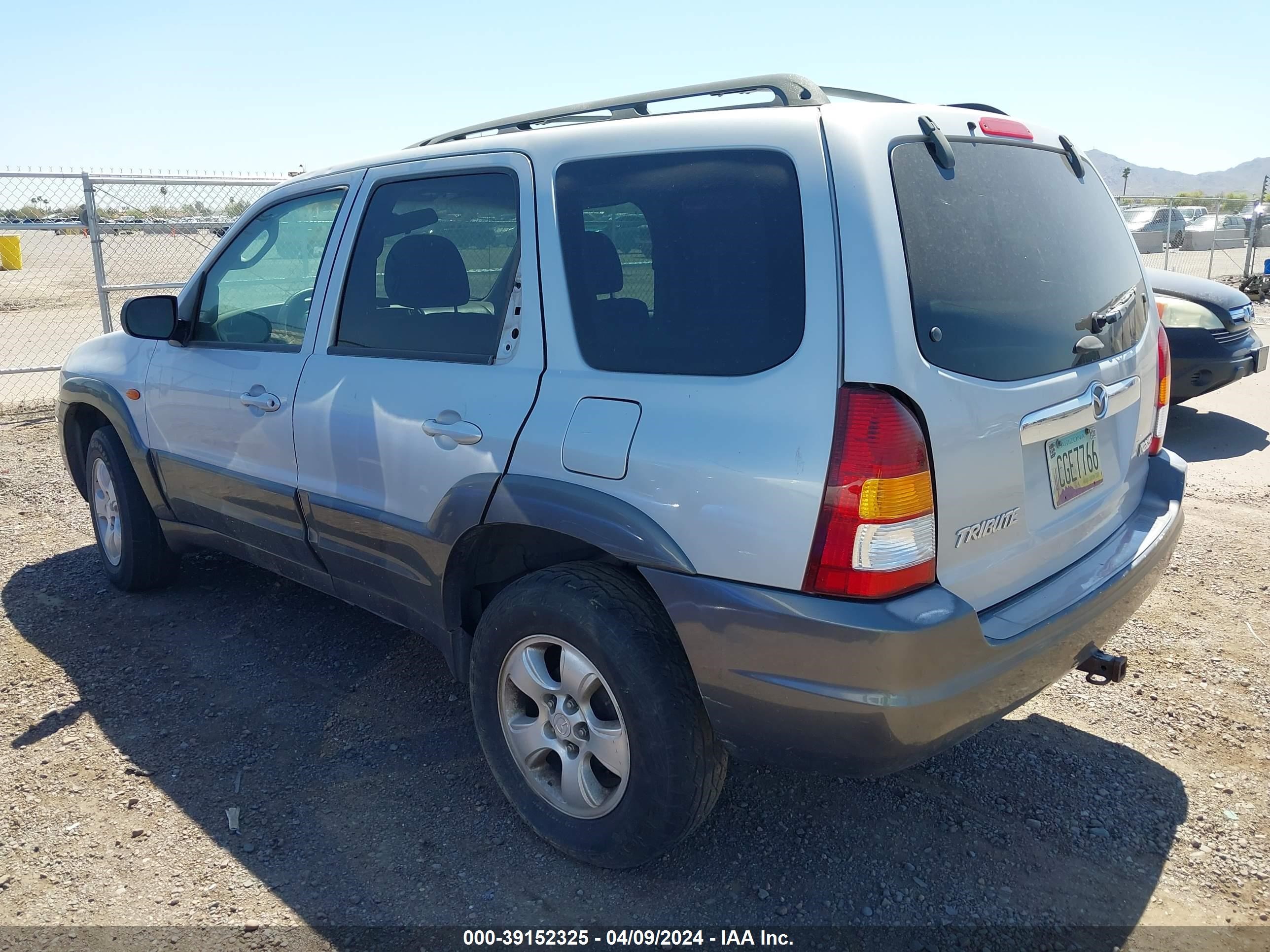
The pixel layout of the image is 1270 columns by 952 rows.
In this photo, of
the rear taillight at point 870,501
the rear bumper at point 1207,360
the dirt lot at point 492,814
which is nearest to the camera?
the rear taillight at point 870,501

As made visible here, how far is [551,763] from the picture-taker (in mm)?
2908

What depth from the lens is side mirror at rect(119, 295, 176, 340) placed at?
13.1 ft

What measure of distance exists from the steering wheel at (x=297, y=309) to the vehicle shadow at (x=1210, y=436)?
219 inches

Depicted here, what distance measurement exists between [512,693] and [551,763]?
24cm

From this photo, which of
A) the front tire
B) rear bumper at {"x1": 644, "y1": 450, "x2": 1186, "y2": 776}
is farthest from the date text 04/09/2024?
rear bumper at {"x1": 644, "y1": 450, "x2": 1186, "y2": 776}

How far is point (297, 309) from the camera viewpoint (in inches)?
142

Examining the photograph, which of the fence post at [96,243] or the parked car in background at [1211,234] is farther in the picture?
the parked car in background at [1211,234]

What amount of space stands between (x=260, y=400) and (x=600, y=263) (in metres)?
1.62

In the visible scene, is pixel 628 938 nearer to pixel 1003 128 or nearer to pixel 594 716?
pixel 594 716

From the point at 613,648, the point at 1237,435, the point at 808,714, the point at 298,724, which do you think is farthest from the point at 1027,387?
the point at 1237,435

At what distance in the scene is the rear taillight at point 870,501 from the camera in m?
2.11

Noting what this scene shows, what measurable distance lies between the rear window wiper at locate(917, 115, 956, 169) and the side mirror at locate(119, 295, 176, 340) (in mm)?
3058

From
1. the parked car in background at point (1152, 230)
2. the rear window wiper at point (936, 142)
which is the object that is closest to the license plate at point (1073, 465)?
the rear window wiper at point (936, 142)

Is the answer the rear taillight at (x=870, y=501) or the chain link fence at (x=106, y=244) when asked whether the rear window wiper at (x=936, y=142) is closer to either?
the rear taillight at (x=870, y=501)
